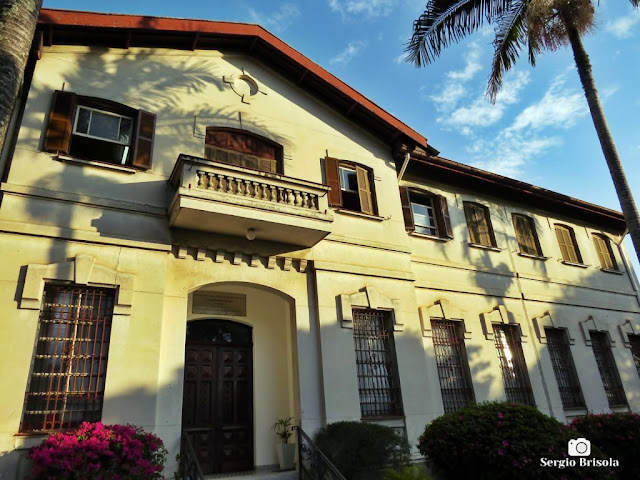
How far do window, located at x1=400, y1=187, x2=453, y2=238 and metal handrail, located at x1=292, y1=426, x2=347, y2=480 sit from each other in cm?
646

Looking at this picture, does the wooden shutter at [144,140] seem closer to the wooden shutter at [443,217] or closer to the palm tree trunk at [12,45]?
the palm tree trunk at [12,45]

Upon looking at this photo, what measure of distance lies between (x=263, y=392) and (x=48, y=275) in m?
4.84

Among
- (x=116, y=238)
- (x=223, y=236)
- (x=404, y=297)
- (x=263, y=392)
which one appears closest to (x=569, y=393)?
(x=404, y=297)

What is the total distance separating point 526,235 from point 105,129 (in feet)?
42.0

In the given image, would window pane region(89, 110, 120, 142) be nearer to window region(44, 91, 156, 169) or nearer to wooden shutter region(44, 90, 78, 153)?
window region(44, 91, 156, 169)

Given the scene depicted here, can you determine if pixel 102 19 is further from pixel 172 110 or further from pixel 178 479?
pixel 178 479

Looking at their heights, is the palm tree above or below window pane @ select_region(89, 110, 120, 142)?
above

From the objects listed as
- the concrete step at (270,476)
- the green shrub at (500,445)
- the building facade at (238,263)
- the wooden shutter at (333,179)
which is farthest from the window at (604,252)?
the concrete step at (270,476)

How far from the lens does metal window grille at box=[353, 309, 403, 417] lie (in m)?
9.55

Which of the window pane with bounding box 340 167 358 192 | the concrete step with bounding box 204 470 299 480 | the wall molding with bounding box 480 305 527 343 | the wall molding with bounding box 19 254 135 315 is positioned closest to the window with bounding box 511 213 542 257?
the wall molding with bounding box 480 305 527 343

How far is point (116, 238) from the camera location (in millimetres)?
8047

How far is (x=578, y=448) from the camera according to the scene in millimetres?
7168

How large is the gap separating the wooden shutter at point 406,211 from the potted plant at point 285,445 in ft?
18.8

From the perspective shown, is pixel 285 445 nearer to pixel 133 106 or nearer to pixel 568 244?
pixel 133 106
